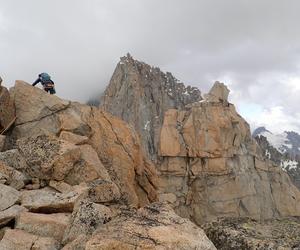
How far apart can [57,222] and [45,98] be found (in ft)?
49.7

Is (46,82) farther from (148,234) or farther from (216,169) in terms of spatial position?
(216,169)

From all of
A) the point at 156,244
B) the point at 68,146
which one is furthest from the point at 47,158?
the point at 156,244

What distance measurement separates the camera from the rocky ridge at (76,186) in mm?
10652

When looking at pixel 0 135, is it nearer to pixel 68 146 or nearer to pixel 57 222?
pixel 68 146

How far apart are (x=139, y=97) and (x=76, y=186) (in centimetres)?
13896

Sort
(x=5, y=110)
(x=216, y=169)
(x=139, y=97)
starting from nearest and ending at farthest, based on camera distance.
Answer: (x=5, y=110)
(x=216, y=169)
(x=139, y=97)

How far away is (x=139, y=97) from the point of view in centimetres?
15700

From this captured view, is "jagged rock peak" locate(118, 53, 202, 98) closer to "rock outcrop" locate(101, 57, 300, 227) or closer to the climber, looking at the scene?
"rock outcrop" locate(101, 57, 300, 227)

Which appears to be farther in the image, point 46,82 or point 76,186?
point 46,82

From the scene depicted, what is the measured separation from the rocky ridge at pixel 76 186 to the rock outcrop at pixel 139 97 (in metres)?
120

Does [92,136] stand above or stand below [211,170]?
below

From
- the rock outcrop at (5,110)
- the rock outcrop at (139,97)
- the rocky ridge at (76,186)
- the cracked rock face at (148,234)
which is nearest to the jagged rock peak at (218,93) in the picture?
the rock outcrop at (139,97)

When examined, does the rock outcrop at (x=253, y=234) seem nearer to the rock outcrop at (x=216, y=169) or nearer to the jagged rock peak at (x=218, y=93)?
the rock outcrop at (x=216, y=169)

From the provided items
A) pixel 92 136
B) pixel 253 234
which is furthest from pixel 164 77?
pixel 253 234
